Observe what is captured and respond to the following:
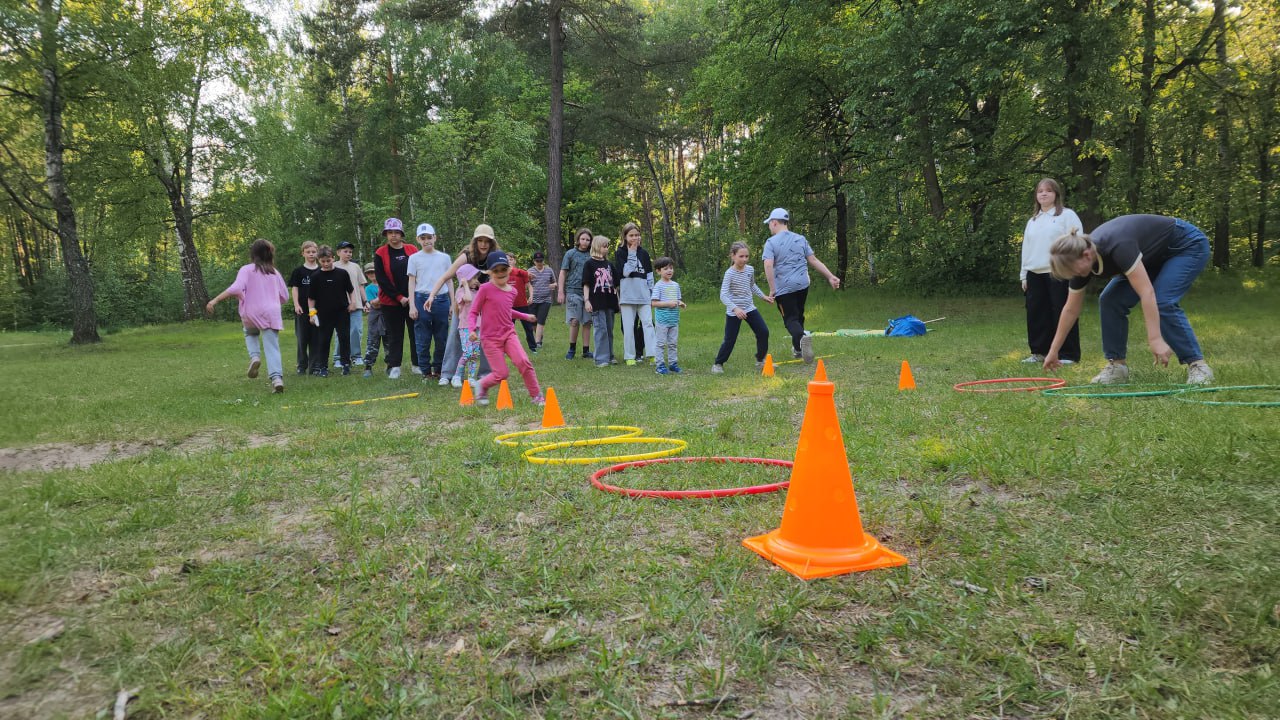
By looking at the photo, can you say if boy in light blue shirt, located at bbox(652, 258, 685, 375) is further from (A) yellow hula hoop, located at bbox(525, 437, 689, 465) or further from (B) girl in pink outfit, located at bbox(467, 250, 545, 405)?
(A) yellow hula hoop, located at bbox(525, 437, 689, 465)

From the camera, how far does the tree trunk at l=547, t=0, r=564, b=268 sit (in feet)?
71.3

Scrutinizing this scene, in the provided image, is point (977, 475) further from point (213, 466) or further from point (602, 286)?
point (602, 286)

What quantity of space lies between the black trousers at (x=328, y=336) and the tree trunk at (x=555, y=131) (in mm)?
13799

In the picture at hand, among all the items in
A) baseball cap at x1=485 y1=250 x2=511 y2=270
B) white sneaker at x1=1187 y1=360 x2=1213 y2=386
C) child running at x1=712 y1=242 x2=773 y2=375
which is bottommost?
white sneaker at x1=1187 y1=360 x2=1213 y2=386

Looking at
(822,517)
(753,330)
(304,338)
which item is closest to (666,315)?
(753,330)

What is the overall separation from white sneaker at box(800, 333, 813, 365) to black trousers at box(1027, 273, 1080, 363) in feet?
8.92

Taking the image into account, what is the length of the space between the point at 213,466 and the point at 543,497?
2519mm

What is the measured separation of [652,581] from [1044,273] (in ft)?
24.7

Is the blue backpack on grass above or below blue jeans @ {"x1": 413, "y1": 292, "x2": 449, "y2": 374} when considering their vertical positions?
below

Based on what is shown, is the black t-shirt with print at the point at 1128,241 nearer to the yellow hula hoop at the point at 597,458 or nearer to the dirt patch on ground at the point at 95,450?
the yellow hula hoop at the point at 597,458

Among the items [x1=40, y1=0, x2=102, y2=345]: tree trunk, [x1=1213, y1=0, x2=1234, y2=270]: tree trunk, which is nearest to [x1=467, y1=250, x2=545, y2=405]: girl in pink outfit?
[x1=40, y1=0, x2=102, y2=345]: tree trunk

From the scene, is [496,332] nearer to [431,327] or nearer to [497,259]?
[497,259]

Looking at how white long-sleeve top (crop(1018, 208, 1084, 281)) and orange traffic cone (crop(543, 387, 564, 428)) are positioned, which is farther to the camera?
white long-sleeve top (crop(1018, 208, 1084, 281))

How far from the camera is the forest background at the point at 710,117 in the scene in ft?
54.3
